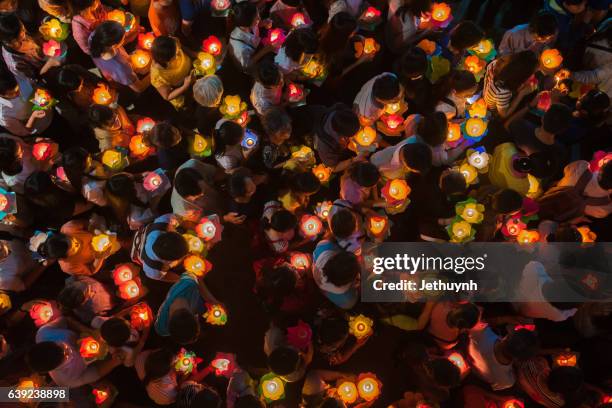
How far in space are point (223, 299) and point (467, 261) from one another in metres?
2.01

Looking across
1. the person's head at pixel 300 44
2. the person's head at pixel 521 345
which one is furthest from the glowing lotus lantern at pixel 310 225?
the person's head at pixel 521 345

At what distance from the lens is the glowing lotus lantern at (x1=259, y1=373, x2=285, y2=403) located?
306 cm

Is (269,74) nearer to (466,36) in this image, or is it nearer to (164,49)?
(164,49)

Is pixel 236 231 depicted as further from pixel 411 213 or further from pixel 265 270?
pixel 411 213

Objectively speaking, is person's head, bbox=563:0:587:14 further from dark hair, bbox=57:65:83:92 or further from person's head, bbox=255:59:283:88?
dark hair, bbox=57:65:83:92

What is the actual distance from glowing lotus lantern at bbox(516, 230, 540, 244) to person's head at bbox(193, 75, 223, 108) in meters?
Result: 2.51

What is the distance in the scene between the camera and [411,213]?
387cm

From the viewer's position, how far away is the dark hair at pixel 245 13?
3271 mm

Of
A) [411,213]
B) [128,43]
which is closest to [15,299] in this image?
[128,43]

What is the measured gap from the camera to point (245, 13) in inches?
129

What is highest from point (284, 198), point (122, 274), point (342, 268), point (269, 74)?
point (269, 74)

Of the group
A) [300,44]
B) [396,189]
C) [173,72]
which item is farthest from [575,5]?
[173,72]

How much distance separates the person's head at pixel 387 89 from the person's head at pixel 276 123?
691 millimetres

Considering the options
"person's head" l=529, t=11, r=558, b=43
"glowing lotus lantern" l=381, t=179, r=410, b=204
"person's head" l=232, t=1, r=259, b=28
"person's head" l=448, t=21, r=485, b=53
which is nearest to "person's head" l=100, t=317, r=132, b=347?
"glowing lotus lantern" l=381, t=179, r=410, b=204
